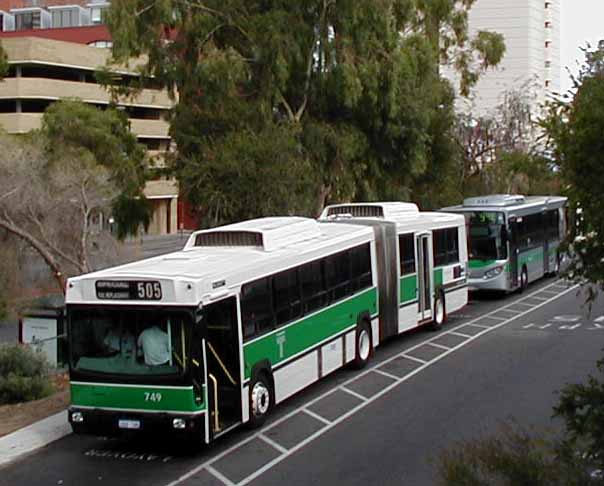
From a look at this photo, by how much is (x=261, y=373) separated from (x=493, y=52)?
107 feet

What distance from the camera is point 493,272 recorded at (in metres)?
30.3

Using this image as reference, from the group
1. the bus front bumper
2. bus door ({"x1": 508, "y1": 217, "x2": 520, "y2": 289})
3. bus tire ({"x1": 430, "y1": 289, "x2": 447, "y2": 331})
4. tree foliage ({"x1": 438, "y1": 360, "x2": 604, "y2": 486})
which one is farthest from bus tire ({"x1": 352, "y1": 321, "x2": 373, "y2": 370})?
tree foliage ({"x1": 438, "y1": 360, "x2": 604, "y2": 486})

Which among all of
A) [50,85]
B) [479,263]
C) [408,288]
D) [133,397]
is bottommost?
[479,263]

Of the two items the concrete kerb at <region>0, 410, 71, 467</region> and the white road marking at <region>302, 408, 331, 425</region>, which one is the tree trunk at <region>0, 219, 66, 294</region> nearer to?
the concrete kerb at <region>0, 410, 71, 467</region>

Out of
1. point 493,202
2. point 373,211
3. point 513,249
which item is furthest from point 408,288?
point 493,202

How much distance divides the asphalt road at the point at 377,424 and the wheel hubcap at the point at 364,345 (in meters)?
0.33

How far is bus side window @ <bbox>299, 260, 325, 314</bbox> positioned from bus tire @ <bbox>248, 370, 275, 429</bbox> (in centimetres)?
203

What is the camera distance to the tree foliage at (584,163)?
6.91 metres

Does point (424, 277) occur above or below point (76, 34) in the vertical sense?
below

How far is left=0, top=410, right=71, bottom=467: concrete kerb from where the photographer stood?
14.0 metres

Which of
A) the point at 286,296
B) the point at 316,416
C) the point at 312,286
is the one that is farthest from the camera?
the point at 312,286

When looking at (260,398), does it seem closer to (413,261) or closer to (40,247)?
(413,261)

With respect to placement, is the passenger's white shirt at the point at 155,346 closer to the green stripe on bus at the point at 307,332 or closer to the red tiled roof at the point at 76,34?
the green stripe on bus at the point at 307,332

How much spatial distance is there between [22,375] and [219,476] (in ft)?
23.4
